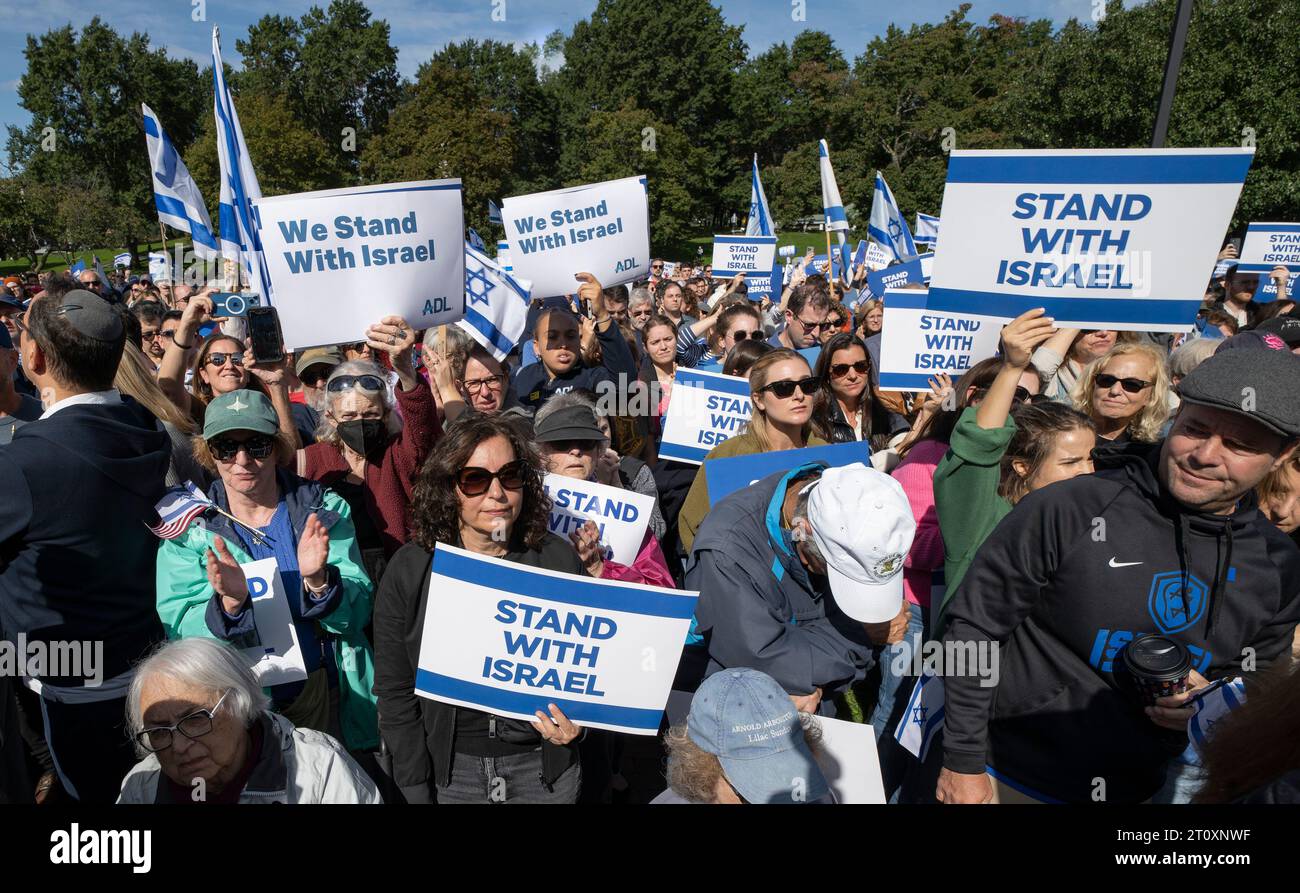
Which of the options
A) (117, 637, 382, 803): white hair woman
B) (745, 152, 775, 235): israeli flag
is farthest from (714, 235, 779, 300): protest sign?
(117, 637, 382, 803): white hair woman

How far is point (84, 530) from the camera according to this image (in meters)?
2.60

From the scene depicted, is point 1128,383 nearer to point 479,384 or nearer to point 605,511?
point 605,511

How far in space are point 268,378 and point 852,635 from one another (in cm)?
323

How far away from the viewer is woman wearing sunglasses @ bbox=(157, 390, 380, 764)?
2754 millimetres

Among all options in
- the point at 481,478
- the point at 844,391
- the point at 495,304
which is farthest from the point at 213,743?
the point at 495,304

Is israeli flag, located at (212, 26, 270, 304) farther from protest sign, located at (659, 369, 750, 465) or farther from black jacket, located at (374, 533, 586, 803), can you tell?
black jacket, located at (374, 533, 586, 803)

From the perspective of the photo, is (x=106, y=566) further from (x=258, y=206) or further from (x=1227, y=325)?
(x=1227, y=325)

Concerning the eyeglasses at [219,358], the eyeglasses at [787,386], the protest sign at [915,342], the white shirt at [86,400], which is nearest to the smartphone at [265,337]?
the eyeglasses at [219,358]

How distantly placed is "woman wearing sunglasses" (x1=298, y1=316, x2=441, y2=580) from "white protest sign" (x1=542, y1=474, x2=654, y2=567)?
2.12ft

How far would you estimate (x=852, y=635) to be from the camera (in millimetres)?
2822

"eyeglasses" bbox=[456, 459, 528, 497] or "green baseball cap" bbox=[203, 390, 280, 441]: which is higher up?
"green baseball cap" bbox=[203, 390, 280, 441]

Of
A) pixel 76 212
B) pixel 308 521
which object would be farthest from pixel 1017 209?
pixel 76 212

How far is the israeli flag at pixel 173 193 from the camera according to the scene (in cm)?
785

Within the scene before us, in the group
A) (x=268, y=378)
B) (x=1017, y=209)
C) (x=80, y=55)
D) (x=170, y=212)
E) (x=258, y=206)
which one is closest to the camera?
(x=1017, y=209)
